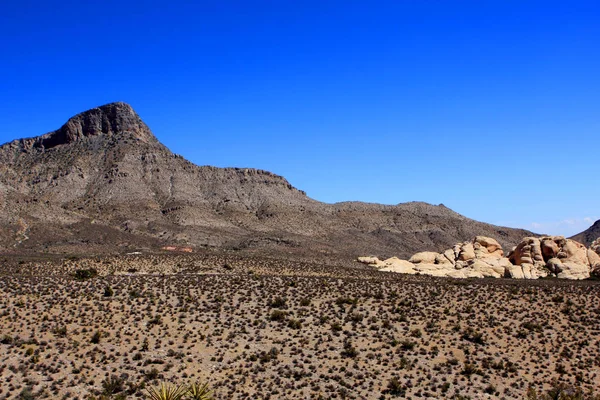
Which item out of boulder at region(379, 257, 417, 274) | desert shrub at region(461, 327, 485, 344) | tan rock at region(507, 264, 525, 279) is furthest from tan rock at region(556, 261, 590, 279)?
desert shrub at region(461, 327, 485, 344)

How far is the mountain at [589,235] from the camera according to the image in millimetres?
132938

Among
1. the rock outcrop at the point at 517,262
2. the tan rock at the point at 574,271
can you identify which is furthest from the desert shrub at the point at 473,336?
the tan rock at the point at 574,271

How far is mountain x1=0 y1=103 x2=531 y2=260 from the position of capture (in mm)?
86250

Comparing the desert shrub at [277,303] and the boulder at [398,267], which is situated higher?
the boulder at [398,267]

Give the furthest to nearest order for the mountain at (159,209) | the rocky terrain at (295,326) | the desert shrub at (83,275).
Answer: the mountain at (159,209)
the desert shrub at (83,275)
the rocky terrain at (295,326)

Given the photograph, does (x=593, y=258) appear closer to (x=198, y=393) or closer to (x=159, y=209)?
(x=198, y=393)

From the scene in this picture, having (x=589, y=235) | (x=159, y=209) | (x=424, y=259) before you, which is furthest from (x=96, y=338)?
(x=589, y=235)

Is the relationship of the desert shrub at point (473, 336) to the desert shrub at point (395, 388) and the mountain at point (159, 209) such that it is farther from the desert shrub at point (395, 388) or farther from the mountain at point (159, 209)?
the mountain at point (159, 209)

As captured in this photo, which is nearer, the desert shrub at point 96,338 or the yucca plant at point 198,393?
the yucca plant at point 198,393

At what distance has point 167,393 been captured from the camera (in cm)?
2544

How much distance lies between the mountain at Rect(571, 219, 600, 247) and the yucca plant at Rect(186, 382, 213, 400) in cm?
12743

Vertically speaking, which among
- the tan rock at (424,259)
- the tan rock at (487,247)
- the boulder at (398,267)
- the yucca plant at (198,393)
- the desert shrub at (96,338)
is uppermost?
the tan rock at (487,247)

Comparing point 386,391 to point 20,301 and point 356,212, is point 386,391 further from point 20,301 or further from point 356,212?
point 356,212

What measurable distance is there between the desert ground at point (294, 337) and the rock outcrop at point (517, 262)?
1739cm
